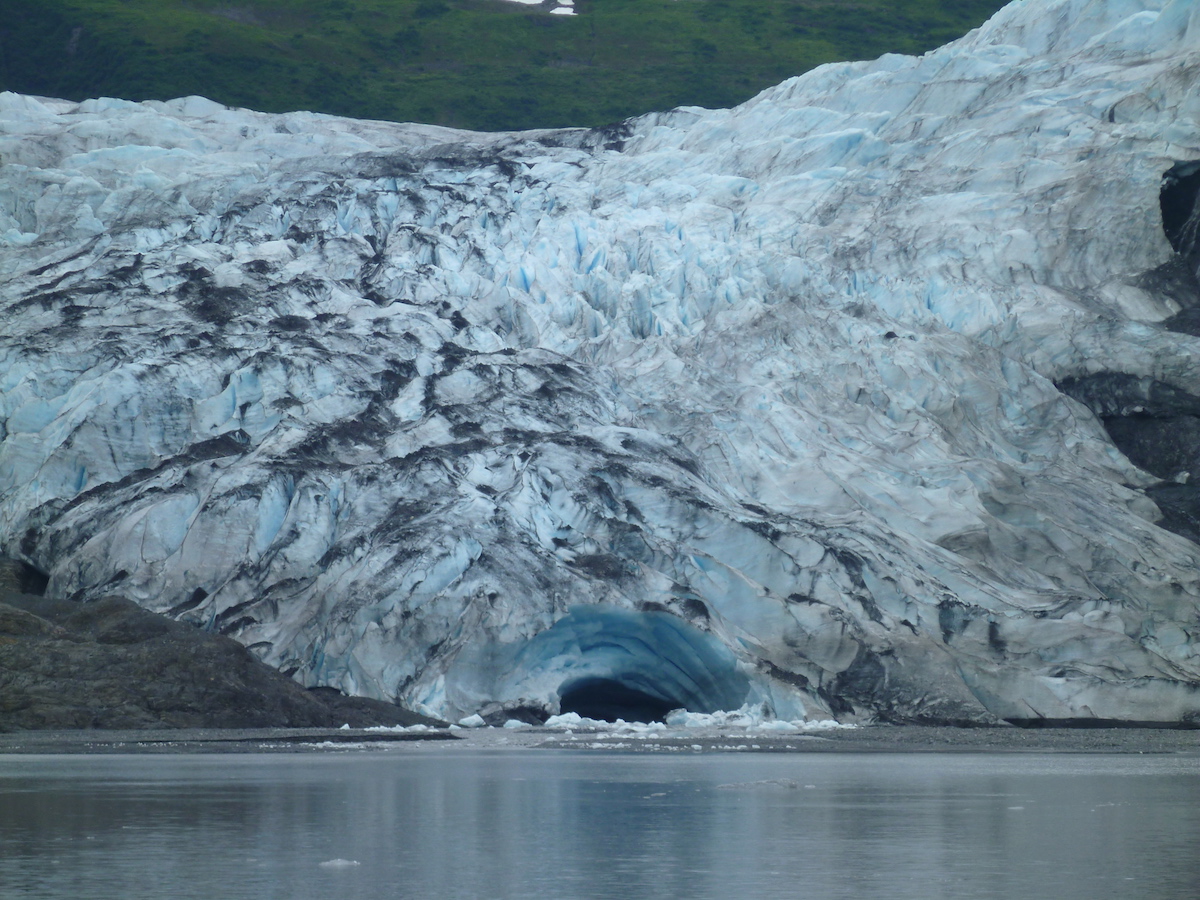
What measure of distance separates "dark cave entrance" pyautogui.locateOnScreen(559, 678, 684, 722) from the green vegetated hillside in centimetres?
3313

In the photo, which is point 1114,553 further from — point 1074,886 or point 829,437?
point 1074,886

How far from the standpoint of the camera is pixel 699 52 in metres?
58.4

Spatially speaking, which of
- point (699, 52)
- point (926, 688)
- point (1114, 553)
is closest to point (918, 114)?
point (1114, 553)

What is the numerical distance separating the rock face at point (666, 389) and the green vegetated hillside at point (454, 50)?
16.2 m

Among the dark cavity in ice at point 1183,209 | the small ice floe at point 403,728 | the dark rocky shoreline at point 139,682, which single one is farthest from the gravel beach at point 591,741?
the dark cavity in ice at point 1183,209

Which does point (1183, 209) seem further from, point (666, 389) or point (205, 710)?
point (205, 710)

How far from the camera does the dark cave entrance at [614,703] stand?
2320 cm

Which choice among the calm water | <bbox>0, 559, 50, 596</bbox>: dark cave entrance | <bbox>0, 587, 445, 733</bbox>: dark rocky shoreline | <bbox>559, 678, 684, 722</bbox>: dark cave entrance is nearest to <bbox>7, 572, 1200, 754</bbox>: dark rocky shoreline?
<bbox>0, 587, 445, 733</bbox>: dark rocky shoreline

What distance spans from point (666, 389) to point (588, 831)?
18.1m

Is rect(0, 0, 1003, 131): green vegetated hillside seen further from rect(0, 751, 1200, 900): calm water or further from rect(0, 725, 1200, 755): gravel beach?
rect(0, 751, 1200, 900): calm water

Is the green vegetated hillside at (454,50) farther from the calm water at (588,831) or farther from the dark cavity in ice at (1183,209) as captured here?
the calm water at (588,831)

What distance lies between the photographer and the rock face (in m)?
21.9

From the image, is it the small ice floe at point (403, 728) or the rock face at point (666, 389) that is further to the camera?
the rock face at point (666, 389)

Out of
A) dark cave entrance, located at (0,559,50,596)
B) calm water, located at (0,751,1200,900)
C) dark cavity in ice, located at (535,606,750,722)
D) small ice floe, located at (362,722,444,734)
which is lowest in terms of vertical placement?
calm water, located at (0,751,1200,900)
